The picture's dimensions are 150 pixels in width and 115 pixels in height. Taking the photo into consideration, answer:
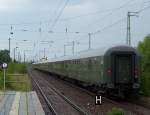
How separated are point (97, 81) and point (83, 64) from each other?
6497mm

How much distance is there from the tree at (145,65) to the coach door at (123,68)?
2.72 meters

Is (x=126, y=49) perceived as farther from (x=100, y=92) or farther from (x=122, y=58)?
(x=100, y=92)

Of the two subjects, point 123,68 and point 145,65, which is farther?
point 145,65

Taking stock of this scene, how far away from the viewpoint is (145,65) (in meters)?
28.9

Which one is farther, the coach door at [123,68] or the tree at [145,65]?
the tree at [145,65]

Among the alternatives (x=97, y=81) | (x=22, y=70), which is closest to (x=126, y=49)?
(x=97, y=81)

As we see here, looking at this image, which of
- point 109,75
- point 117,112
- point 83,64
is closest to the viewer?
point 117,112

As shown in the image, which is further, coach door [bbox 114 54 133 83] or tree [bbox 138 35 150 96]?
tree [bbox 138 35 150 96]

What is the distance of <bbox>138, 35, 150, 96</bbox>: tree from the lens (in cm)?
2559

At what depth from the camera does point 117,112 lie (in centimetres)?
1344

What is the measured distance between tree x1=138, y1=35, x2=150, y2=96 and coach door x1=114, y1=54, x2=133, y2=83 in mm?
2718

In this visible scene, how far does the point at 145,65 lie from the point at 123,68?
6003 millimetres

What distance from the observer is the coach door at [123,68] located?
2311cm

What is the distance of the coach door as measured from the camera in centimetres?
2311
